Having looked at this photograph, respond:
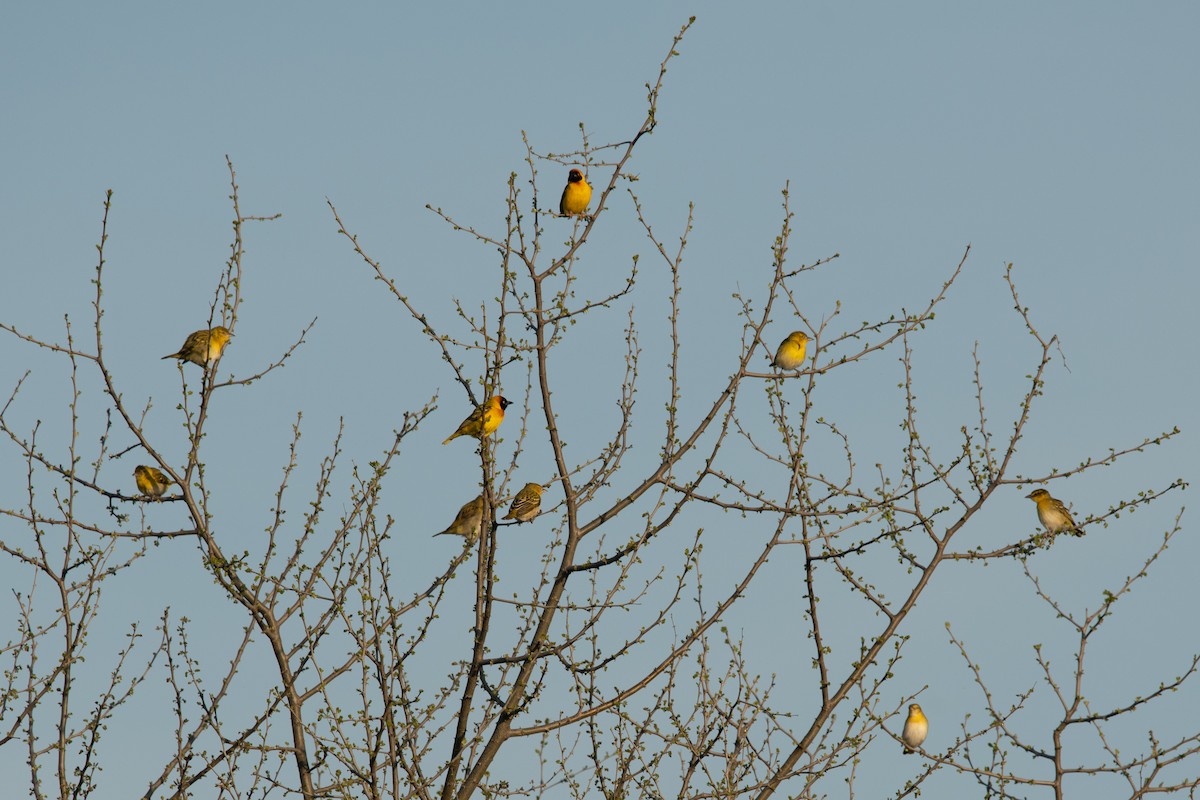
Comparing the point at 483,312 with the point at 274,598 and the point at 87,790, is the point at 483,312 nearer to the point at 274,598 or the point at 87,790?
the point at 274,598

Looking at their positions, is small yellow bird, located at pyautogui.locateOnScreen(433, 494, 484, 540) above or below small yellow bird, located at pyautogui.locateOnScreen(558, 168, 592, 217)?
below

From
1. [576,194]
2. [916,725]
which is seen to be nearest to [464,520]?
[576,194]

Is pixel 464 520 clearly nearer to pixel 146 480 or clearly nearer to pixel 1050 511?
pixel 146 480

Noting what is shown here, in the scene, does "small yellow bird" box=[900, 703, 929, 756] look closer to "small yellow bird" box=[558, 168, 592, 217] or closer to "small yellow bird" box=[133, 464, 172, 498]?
"small yellow bird" box=[558, 168, 592, 217]

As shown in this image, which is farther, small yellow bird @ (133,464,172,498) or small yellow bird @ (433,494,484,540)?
small yellow bird @ (133,464,172,498)

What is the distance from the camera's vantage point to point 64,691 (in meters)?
6.97

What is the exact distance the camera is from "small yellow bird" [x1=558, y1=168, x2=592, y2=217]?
1233 cm

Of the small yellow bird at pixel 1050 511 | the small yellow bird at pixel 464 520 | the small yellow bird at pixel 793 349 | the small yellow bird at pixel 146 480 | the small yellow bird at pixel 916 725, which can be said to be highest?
the small yellow bird at pixel 793 349

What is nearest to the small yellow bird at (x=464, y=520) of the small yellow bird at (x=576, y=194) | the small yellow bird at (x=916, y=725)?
the small yellow bird at (x=576, y=194)

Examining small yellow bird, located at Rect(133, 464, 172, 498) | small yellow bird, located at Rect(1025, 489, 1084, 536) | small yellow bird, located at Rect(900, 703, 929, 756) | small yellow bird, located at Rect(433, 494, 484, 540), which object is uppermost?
small yellow bird, located at Rect(133, 464, 172, 498)

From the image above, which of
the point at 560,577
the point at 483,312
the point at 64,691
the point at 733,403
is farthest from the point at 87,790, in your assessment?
the point at 733,403

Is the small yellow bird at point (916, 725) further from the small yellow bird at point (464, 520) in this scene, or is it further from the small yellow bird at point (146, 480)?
the small yellow bird at point (146, 480)

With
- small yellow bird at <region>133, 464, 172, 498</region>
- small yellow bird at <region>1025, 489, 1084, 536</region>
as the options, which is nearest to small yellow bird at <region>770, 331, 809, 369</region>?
small yellow bird at <region>1025, 489, 1084, 536</region>

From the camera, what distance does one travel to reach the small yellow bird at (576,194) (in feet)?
40.4
